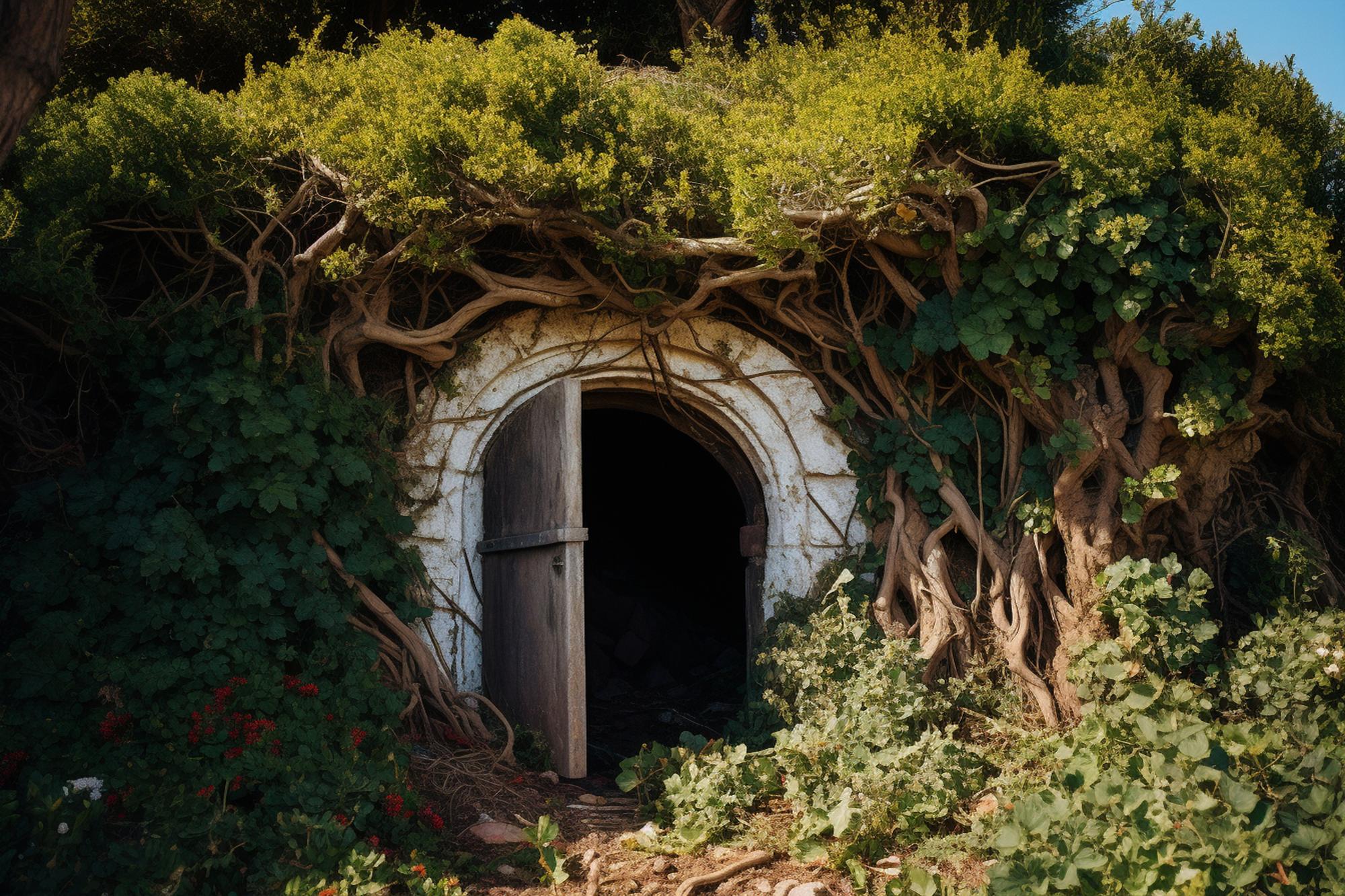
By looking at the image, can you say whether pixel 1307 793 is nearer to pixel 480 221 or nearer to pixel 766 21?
pixel 480 221

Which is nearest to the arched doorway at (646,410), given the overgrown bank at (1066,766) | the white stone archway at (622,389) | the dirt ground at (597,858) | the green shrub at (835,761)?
the white stone archway at (622,389)

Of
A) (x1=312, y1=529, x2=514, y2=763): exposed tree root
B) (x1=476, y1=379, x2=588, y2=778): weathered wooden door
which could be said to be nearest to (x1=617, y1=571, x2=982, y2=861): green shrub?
(x1=476, y1=379, x2=588, y2=778): weathered wooden door

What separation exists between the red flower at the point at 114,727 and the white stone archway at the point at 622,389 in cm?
157

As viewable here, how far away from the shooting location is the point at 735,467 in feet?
19.4

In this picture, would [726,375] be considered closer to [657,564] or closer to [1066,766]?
[1066,766]

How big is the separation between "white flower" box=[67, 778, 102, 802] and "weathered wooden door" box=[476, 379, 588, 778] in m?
1.85

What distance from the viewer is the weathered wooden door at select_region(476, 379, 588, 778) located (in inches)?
185

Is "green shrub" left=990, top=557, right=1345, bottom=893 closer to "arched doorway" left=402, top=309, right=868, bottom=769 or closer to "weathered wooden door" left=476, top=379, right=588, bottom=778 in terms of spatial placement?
"arched doorway" left=402, top=309, right=868, bottom=769

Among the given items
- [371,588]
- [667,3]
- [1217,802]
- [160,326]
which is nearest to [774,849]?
[1217,802]

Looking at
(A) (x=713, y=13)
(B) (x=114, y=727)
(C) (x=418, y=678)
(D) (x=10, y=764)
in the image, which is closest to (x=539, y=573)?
(C) (x=418, y=678)

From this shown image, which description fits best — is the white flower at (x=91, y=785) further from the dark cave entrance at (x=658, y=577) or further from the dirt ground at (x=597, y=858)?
the dark cave entrance at (x=658, y=577)

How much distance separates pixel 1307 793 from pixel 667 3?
271 inches

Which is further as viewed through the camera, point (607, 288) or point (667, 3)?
point (667, 3)

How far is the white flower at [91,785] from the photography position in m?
3.61
